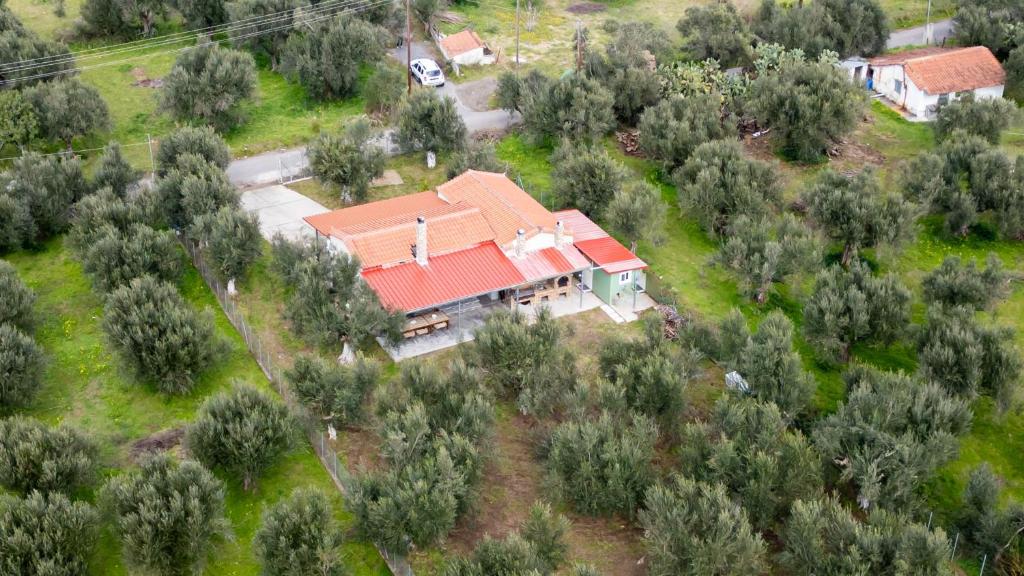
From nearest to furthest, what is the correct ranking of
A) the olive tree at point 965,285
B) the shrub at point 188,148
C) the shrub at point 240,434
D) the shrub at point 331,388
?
the shrub at point 240,434 < the shrub at point 331,388 < the olive tree at point 965,285 < the shrub at point 188,148

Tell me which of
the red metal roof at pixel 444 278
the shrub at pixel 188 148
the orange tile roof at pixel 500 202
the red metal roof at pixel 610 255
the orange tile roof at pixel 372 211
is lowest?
the red metal roof at pixel 610 255

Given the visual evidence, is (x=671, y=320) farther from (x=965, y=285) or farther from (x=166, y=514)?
(x=166, y=514)

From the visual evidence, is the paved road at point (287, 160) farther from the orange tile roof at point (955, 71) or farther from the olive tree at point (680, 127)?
the orange tile roof at point (955, 71)

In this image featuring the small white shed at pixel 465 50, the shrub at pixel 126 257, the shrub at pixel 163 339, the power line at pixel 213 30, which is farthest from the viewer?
the small white shed at pixel 465 50

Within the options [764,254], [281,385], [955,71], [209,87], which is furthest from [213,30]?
[955,71]

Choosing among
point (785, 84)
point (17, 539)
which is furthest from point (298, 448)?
point (785, 84)

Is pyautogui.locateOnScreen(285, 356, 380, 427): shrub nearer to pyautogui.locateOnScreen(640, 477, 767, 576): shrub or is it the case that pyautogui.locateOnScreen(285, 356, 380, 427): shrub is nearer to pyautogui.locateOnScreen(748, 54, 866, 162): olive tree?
pyautogui.locateOnScreen(640, 477, 767, 576): shrub

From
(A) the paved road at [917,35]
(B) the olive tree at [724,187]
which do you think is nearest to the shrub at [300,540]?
(B) the olive tree at [724,187]

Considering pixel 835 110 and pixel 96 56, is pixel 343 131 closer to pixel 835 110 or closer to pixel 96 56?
pixel 96 56
